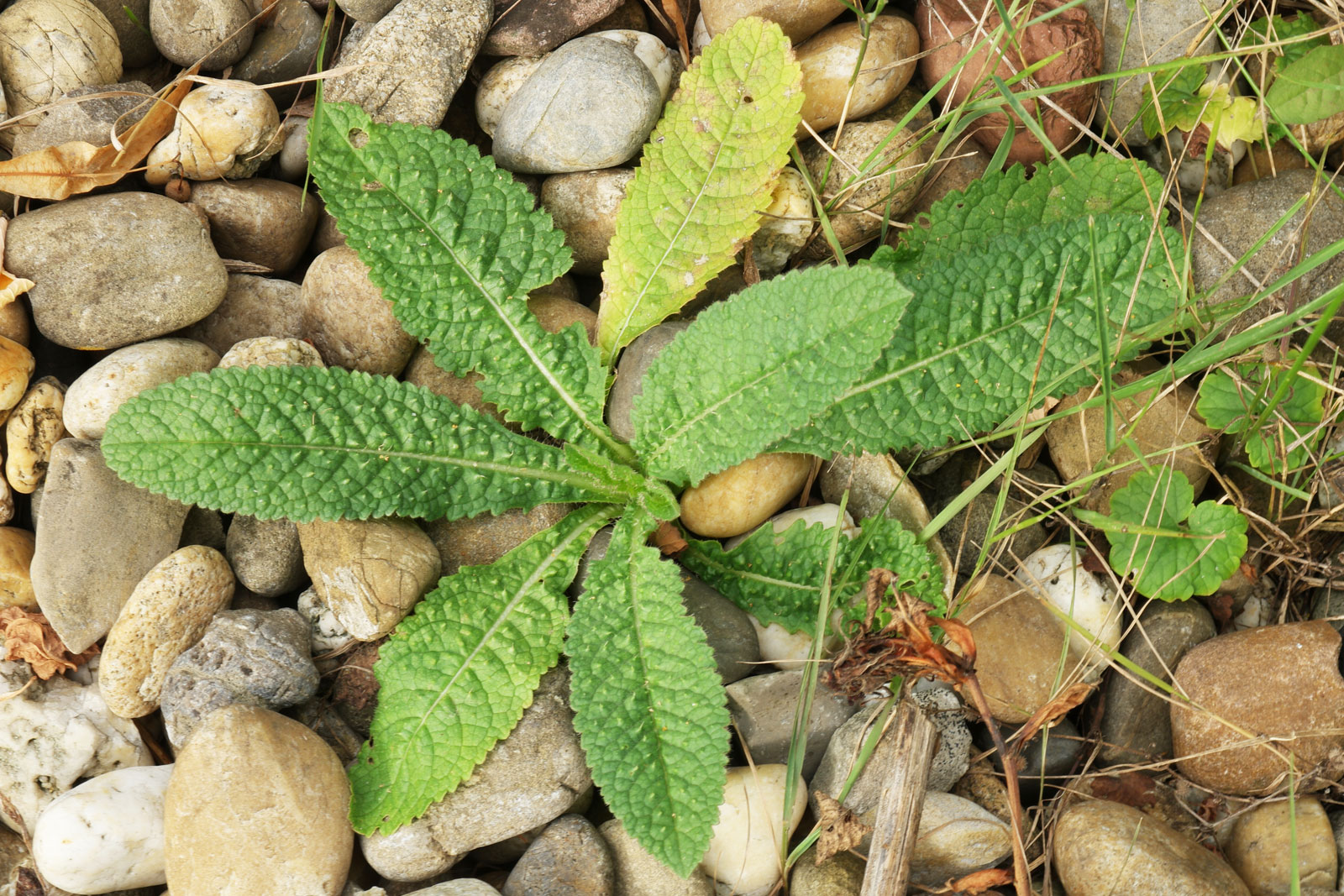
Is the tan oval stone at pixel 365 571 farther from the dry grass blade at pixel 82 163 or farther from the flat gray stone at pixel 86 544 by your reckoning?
the dry grass blade at pixel 82 163

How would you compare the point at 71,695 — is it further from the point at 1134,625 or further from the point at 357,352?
the point at 1134,625

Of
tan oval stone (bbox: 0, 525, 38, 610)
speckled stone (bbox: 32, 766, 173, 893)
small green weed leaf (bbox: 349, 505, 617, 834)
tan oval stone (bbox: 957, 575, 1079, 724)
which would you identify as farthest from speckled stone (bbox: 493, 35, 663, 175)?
speckled stone (bbox: 32, 766, 173, 893)

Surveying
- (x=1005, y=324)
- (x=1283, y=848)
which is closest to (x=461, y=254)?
(x=1005, y=324)

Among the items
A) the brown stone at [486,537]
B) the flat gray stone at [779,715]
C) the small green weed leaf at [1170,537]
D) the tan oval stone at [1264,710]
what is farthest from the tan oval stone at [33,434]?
the tan oval stone at [1264,710]

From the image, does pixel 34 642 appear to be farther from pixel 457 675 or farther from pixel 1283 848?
pixel 1283 848

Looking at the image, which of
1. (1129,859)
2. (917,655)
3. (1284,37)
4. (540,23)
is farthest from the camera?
(540,23)
